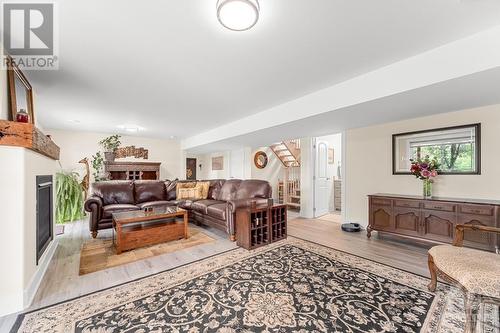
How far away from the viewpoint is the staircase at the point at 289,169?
6.86 metres

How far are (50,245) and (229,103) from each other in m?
3.36

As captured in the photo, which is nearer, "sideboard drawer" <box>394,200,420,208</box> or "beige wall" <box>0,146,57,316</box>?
"beige wall" <box>0,146,57,316</box>

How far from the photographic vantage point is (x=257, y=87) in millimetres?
3049

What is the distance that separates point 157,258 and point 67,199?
3.43m

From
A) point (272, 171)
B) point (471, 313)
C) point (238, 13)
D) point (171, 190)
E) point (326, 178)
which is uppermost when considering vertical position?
point (238, 13)

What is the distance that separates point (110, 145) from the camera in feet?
21.1

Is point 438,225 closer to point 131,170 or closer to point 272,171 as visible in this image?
point 272,171

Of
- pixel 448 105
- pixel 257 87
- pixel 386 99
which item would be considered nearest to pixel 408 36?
pixel 386 99

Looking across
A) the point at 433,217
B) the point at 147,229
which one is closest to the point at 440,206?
the point at 433,217

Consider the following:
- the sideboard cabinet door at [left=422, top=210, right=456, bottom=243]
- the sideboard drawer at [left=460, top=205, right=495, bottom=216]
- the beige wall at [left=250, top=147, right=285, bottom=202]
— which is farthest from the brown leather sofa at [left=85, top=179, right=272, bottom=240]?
the sideboard drawer at [left=460, top=205, right=495, bottom=216]

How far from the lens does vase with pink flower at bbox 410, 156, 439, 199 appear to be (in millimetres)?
3104

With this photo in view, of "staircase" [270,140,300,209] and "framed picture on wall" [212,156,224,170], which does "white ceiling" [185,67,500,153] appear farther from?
"framed picture on wall" [212,156,224,170]

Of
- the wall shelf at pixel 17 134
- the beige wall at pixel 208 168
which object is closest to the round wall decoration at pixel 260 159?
the beige wall at pixel 208 168

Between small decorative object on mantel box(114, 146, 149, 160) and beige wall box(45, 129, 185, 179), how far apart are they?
4.6 inches
